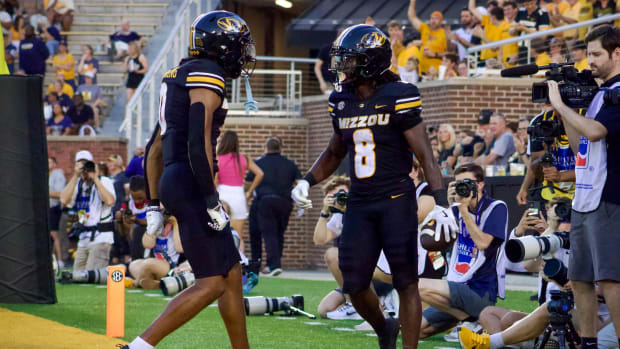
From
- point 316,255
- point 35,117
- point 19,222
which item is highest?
point 35,117

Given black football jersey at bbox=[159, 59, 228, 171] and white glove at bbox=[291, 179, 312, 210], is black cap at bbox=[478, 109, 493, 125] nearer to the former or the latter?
white glove at bbox=[291, 179, 312, 210]

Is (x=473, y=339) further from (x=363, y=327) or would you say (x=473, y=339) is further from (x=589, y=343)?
(x=363, y=327)

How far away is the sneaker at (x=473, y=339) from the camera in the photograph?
243 inches

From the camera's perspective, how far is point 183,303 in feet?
16.8

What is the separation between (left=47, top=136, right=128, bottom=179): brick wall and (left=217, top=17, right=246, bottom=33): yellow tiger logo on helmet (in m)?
13.0

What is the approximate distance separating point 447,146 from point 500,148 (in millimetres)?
Result: 799

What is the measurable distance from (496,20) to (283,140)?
14.8 ft

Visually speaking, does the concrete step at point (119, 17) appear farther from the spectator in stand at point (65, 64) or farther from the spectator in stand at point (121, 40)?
the spectator in stand at point (65, 64)

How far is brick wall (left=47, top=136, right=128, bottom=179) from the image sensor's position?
712 inches

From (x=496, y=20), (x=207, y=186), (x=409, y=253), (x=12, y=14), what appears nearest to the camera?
(x=207, y=186)

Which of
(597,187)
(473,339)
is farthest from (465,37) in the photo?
(597,187)

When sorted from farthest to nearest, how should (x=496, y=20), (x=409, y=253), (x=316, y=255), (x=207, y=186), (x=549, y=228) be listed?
(x=316, y=255), (x=496, y=20), (x=549, y=228), (x=409, y=253), (x=207, y=186)

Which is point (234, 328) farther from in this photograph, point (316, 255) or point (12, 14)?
point (12, 14)

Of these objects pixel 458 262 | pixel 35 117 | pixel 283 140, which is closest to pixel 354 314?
pixel 458 262
